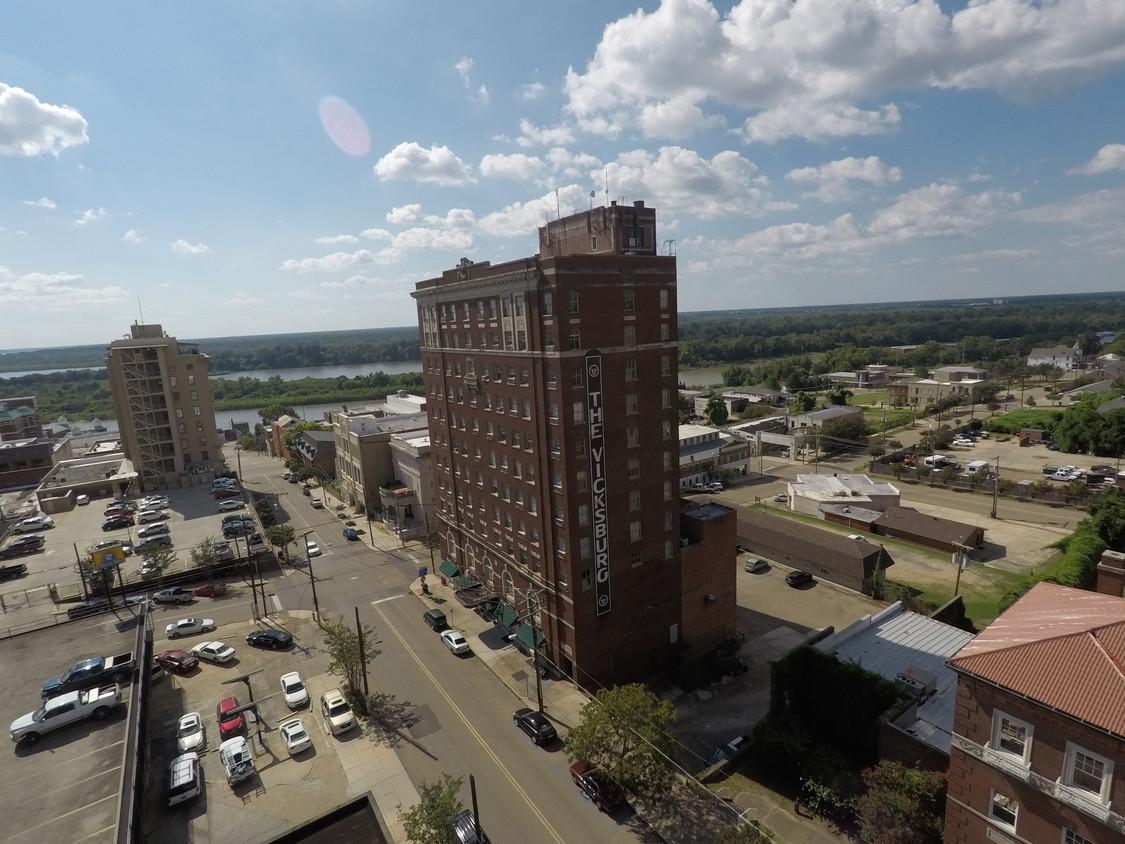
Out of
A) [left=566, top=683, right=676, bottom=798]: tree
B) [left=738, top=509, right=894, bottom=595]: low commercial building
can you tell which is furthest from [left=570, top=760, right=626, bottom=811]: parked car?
[left=738, top=509, right=894, bottom=595]: low commercial building

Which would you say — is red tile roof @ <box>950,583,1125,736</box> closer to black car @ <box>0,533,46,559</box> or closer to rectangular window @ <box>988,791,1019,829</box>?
rectangular window @ <box>988,791,1019,829</box>

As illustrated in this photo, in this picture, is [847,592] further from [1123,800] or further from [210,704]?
[210,704]

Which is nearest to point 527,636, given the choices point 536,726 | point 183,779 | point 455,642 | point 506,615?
point 506,615

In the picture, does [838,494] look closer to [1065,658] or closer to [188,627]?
[1065,658]

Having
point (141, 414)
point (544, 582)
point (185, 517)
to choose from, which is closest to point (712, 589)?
point (544, 582)

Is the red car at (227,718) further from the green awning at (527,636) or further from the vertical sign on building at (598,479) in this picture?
the vertical sign on building at (598,479)
